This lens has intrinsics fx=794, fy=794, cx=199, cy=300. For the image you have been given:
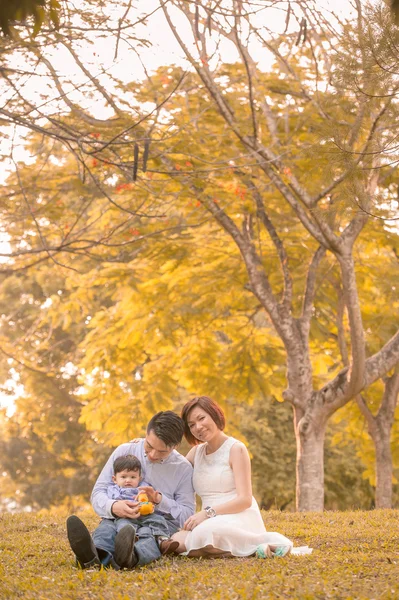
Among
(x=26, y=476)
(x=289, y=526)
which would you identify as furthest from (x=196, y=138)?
(x=26, y=476)

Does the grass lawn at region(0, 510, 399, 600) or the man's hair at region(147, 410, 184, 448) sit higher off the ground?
the man's hair at region(147, 410, 184, 448)

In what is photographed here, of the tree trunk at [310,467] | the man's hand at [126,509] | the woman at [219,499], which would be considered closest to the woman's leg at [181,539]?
the woman at [219,499]

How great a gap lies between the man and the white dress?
6.5 inches

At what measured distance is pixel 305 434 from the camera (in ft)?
38.7

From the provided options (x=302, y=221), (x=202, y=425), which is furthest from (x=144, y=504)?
(x=302, y=221)

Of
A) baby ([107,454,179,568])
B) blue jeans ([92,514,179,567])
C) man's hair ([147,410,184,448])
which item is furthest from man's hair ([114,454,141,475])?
blue jeans ([92,514,179,567])

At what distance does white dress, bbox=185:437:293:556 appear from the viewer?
5.48 metres

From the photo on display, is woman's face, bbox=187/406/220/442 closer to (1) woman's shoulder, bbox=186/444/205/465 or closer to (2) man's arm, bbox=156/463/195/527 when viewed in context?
(1) woman's shoulder, bbox=186/444/205/465

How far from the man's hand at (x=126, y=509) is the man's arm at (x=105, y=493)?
0.04 meters

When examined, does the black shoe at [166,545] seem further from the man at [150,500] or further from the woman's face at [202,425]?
the woman's face at [202,425]

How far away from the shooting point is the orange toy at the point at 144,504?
5.43 metres

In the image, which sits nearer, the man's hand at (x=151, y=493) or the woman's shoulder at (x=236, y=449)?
the man's hand at (x=151, y=493)

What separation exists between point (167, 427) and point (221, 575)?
1.21 metres

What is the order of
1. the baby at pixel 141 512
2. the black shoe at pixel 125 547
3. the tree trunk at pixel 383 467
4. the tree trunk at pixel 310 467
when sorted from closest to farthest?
the black shoe at pixel 125 547 → the baby at pixel 141 512 → the tree trunk at pixel 310 467 → the tree trunk at pixel 383 467
